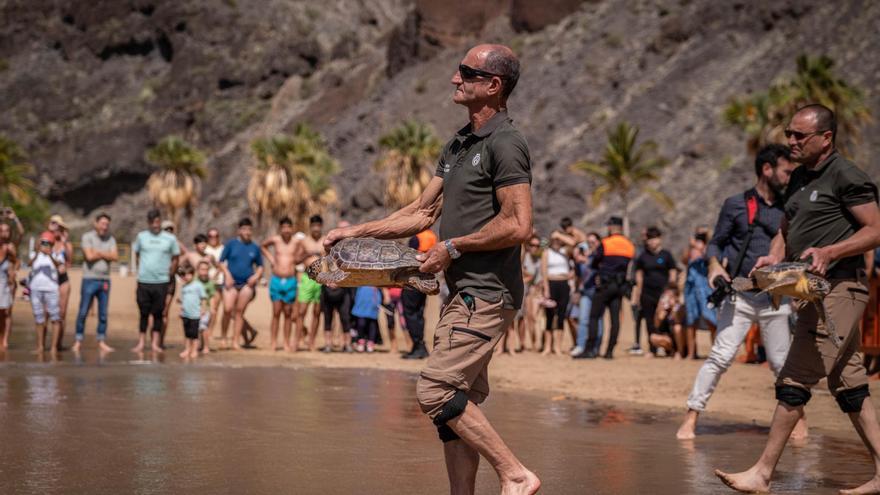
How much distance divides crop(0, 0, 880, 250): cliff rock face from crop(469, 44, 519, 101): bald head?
147 feet

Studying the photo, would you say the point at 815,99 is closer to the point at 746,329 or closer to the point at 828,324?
the point at 746,329

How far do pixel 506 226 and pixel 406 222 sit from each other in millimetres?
750

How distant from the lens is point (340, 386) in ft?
39.8

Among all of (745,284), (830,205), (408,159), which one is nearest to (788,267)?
(830,205)

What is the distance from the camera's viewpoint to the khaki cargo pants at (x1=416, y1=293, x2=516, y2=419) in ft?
17.5

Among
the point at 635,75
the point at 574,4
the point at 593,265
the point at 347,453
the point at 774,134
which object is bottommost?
the point at 347,453

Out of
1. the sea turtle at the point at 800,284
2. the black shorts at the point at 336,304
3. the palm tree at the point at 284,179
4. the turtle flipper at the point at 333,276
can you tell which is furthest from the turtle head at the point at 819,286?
the palm tree at the point at 284,179

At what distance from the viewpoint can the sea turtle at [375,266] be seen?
5.48m

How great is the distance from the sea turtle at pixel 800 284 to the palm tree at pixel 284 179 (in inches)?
2000

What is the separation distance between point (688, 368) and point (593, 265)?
2485mm

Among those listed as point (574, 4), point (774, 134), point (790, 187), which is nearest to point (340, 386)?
point (790, 187)

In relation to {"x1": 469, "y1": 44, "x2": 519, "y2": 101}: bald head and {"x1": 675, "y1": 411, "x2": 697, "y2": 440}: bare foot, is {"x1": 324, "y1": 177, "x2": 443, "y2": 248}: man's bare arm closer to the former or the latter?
{"x1": 469, "y1": 44, "x2": 519, "y2": 101}: bald head

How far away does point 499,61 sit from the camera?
561cm

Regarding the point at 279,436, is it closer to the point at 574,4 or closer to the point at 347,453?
the point at 347,453
